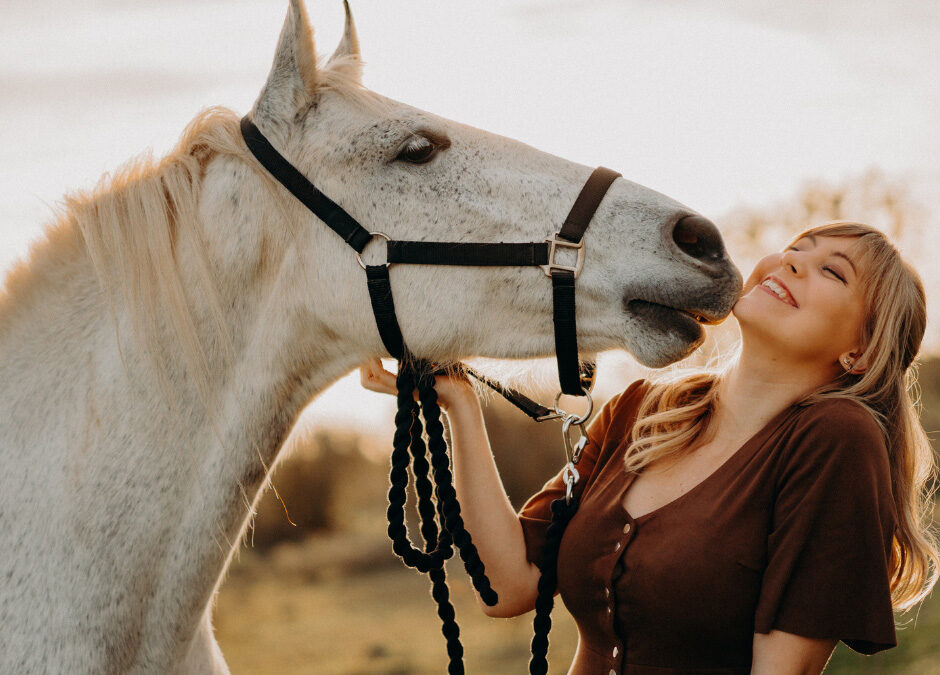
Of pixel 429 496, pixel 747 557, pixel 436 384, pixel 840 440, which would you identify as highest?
Result: pixel 840 440

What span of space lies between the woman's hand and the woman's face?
862mm

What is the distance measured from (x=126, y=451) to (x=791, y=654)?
67.1 inches

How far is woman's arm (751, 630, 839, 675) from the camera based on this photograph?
5.96 ft

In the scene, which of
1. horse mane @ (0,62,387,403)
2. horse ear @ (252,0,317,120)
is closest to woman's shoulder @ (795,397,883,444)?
horse mane @ (0,62,387,403)

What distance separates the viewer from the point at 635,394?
9.00 feet

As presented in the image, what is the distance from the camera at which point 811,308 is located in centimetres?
209

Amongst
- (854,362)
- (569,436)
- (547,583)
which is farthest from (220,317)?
(854,362)

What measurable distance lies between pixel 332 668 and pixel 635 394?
6.66 m

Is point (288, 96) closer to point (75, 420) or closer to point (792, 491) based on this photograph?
point (75, 420)

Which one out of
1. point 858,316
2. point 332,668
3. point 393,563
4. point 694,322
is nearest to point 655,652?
point 694,322

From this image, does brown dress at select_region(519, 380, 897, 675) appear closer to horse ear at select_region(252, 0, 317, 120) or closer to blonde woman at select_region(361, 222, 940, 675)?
blonde woman at select_region(361, 222, 940, 675)

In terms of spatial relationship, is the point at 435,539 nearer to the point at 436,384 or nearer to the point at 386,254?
the point at 436,384

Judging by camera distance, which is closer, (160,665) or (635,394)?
(160,665)

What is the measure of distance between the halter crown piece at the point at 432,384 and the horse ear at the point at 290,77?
0.09 m
